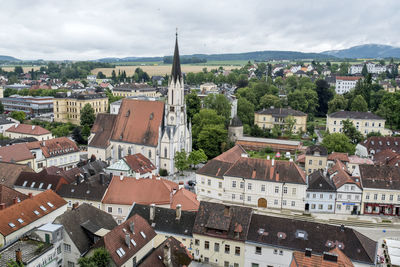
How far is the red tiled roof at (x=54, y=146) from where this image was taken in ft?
202

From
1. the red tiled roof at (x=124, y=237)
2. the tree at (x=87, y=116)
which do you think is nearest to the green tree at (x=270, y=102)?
the tree at (x=87, y=116)

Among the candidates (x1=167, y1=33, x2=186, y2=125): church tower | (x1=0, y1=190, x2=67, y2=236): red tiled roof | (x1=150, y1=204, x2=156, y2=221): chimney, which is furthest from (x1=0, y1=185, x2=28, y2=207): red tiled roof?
(x1=167, y1=33, x2=186, y2=125): church tower

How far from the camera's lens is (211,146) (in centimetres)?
7138

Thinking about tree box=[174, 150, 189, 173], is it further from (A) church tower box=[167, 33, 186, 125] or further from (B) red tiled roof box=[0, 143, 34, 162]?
(B) red tiled roof box=[0, 143, 34, 162]

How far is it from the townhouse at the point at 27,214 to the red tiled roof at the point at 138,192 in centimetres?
612

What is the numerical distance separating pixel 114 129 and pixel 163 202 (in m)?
28.9

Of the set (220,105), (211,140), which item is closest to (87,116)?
(220,105)

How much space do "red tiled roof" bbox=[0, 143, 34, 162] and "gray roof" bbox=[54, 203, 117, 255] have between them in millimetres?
30766

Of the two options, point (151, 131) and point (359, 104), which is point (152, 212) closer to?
point (151, 131)

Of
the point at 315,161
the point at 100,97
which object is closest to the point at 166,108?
the point at 315,161

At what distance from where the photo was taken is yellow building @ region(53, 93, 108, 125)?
10262cm

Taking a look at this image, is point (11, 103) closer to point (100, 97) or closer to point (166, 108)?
point (100, 97)

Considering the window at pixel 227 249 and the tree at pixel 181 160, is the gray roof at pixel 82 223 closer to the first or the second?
the window at pixel 227 249

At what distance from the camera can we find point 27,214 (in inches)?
1284
